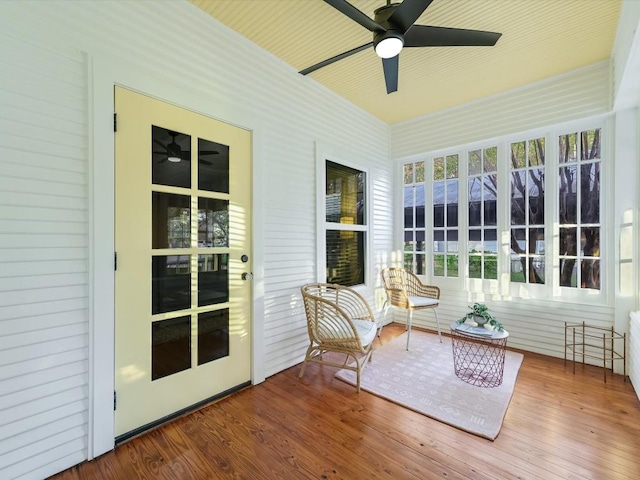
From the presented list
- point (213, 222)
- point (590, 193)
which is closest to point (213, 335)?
point (213, 222)

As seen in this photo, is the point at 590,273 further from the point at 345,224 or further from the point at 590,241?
the point at 345,224

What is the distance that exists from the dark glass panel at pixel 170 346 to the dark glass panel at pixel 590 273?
386 centimetres

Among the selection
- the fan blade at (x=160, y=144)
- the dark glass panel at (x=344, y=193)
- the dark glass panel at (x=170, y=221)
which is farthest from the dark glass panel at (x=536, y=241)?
the fan blade at (x=160, y=144)

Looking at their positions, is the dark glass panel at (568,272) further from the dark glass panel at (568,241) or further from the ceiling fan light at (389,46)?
the ceiling fan light at (389,46)

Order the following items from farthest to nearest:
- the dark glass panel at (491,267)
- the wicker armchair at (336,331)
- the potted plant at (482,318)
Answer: the dark glass panel at (491,267) < the potted plant at (482,318) < the wicker armchair at (336,331)

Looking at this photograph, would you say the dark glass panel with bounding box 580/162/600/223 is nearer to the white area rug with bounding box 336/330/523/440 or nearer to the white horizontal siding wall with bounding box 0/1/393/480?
the white area rug with bounding box 336/330/523/440

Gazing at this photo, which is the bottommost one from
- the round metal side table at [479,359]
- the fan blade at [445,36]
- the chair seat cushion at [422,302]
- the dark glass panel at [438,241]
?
the round metal side table at [479,359]

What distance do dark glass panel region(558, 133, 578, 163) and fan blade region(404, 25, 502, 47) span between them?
1865 millimetres

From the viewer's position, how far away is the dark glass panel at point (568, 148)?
3.15 meters

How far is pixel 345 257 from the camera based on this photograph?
3.73 metres

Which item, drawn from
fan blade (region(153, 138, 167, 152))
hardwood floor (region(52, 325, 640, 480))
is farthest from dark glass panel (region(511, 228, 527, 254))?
fan blade (region(153, 138, 167, 152))

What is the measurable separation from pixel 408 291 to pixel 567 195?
2.11m

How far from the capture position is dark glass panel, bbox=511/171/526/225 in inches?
135

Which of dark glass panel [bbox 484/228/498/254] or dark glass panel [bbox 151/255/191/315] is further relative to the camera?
dark glass panel [bbox 484/228/498/254]
